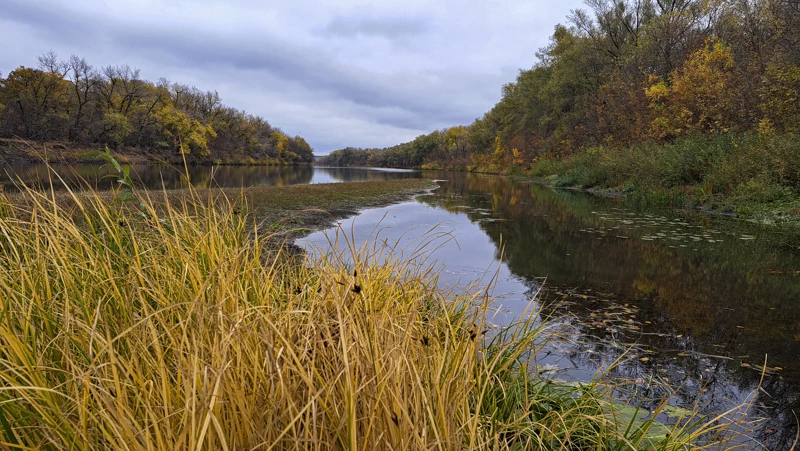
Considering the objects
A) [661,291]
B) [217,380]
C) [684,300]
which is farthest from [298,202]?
[217,380]

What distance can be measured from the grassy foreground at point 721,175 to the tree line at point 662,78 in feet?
3.29

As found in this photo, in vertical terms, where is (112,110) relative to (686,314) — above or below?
above

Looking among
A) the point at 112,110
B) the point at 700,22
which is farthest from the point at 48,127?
the point at 700,22

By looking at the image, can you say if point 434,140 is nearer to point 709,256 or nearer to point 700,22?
point 700,22

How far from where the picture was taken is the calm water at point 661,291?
3471 millimetres

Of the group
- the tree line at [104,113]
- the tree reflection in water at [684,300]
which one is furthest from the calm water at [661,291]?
the tree line at [104,113]

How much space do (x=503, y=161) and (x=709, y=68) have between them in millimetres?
37686

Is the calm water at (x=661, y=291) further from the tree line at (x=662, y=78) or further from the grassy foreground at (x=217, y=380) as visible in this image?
the tree line at (x=662, y=78)

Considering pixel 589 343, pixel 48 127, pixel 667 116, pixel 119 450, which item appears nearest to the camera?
pixel 119 450

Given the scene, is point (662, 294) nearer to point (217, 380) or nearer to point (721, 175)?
point (217, 380)

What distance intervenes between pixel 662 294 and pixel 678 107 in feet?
63.4

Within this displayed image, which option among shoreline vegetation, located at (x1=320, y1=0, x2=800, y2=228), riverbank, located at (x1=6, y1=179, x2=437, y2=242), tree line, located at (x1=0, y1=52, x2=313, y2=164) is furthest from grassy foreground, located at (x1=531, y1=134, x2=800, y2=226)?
tree line, located at (x1=0, y1=52, x2=313, y2=164)

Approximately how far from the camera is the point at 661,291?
5910 millimetres

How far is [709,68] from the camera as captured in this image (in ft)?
63.8
